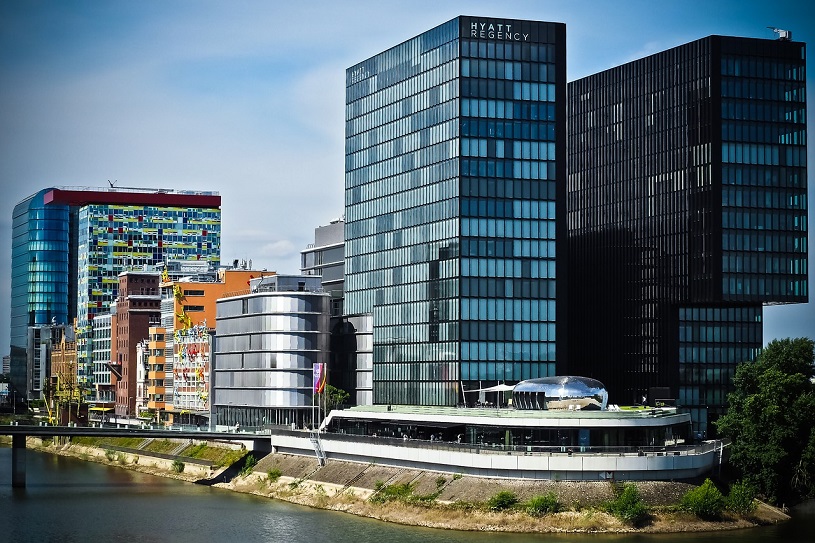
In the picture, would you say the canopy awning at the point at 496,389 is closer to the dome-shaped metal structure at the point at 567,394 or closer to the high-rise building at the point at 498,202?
the high-rise building at the point at 498,202

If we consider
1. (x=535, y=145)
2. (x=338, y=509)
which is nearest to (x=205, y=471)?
(x=338, y=509)

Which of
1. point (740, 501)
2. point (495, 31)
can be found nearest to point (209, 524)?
A: point (740, 501)

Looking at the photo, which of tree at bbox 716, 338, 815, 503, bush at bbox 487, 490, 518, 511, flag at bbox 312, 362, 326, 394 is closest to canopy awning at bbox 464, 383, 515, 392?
flag at bbox 312, 362, 326, 394

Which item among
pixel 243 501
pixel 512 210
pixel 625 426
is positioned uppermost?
pixel 512 210

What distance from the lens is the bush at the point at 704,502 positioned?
136m

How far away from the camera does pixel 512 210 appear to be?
187875mm

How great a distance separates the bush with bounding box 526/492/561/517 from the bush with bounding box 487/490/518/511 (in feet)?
6.70

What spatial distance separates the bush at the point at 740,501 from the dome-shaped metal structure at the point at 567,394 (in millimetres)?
17018

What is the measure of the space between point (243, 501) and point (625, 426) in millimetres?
48252

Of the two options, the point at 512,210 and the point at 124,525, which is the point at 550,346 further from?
the point at 124,525

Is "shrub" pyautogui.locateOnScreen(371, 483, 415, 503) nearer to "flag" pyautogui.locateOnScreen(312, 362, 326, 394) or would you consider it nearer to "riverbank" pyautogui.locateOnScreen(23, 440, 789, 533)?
"riverbank" pyautogui.locateOnScreen(23, 440, 789, 533)

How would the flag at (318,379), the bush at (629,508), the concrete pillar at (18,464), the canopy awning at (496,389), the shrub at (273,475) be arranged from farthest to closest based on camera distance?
the flag at (318,379), the concrete pillar at (18,464), the shrub at (273,475), the canopy awning at (496,389), the bush at (629,508)

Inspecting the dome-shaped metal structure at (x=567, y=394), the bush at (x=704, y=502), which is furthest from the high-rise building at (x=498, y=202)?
the bush at (x=704, y=502)

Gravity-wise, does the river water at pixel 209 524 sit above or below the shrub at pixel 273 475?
below
